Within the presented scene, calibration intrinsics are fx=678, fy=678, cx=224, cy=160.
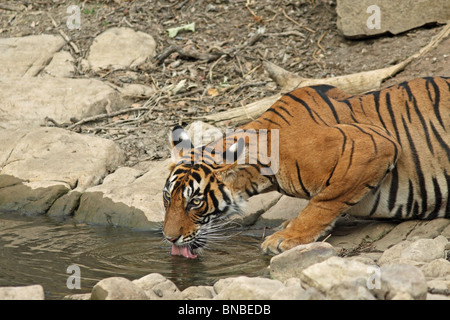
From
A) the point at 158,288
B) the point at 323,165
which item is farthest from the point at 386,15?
the point at 158,288

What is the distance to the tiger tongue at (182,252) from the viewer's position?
6.08m

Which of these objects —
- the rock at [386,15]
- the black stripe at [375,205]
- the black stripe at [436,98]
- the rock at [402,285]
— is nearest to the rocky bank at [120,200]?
the rock at [402,285]

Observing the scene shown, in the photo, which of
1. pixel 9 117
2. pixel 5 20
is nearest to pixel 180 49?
pixel 9 117

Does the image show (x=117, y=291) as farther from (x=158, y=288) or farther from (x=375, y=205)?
(x=375, y=205)

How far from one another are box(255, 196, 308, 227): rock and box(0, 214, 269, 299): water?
1.22 ft

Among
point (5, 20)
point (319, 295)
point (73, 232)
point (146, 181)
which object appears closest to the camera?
point (319, 295)

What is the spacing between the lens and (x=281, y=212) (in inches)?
281

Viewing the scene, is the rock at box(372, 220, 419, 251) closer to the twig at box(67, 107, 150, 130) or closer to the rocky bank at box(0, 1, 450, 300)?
the rocky bank at box(0, 1, 450, 300)

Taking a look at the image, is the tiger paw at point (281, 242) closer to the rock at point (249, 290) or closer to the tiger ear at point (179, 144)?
the tiger ear at point (179, 144)

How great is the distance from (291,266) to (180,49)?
6510 mm

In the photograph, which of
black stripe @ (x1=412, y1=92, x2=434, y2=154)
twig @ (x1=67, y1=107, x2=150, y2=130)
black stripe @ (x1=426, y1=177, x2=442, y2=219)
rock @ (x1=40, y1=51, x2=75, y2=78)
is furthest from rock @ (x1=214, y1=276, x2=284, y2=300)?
rock @ (x1=40, y1=51, x2=75, y2=78)

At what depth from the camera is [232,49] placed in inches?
434

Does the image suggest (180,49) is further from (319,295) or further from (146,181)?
(319,295)

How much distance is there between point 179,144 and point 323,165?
1345mm
